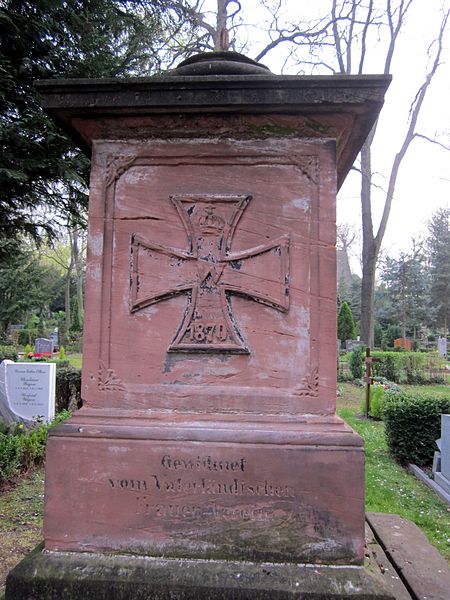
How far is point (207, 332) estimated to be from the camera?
2678mm

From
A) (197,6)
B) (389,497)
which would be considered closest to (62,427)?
(389,497)

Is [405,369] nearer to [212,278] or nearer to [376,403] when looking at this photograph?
[376,403]

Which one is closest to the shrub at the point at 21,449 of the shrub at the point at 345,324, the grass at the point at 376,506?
the grass at the point at 376,506

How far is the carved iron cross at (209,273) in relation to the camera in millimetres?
2666

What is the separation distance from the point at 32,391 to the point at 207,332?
296 inches

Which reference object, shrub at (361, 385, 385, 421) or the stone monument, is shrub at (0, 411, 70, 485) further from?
shrub at (361, 385, 385, 421)

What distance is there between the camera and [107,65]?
21.1 ft

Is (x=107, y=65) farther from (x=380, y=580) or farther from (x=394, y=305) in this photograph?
(x=394, y=305)

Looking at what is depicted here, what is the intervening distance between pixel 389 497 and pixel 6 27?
774cm

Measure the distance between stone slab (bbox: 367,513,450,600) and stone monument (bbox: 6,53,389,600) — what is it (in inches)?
22.2

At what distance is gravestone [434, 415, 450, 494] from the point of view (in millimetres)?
6785

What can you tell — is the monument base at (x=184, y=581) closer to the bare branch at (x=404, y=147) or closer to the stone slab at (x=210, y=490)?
the stone slab at (x=210, y=490)

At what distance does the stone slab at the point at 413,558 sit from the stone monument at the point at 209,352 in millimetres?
564

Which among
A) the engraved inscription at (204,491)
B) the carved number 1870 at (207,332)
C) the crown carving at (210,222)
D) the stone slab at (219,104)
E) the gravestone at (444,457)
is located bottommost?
the gravestone at (444,457)
